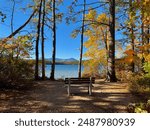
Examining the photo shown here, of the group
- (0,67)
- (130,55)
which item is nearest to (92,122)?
(130,55)

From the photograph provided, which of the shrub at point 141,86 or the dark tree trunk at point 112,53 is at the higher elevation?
the dark tree trunk at point 112,53

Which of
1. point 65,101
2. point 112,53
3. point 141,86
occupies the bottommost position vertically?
point 65,101

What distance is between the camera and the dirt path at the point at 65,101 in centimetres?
1117

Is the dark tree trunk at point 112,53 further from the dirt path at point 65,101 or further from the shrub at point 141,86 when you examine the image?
the dirt path at point 65,101

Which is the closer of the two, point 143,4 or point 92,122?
point 92,122

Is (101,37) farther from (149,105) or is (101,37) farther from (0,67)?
(149,105)

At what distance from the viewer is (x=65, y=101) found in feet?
41.0

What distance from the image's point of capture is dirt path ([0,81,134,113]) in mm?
11172

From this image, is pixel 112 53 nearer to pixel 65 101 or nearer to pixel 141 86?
pixel 141 86

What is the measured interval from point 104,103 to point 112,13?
1025 cm

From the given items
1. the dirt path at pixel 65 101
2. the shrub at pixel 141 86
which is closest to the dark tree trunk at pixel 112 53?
the shrub at pixel 141 86

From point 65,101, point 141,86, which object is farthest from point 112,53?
point 65,101

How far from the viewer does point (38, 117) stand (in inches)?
296

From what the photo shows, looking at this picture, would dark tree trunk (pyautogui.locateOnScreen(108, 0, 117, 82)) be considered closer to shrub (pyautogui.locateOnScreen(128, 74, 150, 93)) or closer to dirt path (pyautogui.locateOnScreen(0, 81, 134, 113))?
shrub (pyautogui.locateOnScreen(128, 74, 150, 93))
